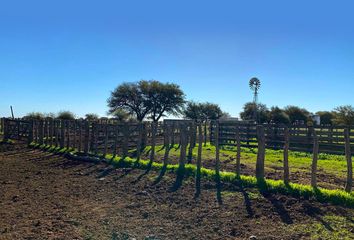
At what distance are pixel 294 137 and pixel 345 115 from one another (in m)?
23.7

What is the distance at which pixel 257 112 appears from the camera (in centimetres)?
5784

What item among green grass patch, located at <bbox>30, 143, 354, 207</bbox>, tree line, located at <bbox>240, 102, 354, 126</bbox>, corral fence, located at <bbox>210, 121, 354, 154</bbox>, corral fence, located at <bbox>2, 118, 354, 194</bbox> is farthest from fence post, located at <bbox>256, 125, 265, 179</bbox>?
tree line, located at <bbox>240, 102, 354, 126</bbox>

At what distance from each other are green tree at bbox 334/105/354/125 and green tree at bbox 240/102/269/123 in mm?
15930

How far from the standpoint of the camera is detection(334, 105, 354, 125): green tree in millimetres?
38094

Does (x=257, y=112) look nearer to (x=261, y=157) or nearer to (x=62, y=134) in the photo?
(x=62, y=134)

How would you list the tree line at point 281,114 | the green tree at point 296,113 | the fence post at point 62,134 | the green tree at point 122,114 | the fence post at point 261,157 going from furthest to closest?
the green tree at point 296,113 → the tree line at point 281,114 → the green tree at point 122,114 → the fence post at point 62,134 → the fence post at point 261,157

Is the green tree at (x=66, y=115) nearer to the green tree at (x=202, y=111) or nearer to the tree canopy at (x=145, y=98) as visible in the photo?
the tree canopy at (x=145, y=98)

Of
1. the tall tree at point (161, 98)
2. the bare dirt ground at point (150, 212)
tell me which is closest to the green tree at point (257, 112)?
the tall tree at point (161, 98)

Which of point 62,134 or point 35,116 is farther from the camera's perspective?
point 35,116

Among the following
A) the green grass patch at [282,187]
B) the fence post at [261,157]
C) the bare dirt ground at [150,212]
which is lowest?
the bare dirt ground at [150,212]

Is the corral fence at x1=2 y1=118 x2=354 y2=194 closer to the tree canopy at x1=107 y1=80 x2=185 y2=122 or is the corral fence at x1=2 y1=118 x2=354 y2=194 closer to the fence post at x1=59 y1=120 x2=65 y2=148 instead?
the fence post at x1=59 y1=120 x2=65 y2=148

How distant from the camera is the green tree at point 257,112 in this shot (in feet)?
195

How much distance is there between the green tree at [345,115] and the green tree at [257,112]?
1593 centimetres

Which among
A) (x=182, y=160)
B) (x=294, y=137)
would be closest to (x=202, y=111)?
(x=294, y=137)
